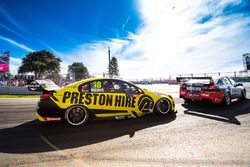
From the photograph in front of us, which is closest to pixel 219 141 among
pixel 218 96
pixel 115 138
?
pixel 115 138

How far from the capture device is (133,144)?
284 cm

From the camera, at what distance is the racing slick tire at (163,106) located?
506 centimetres

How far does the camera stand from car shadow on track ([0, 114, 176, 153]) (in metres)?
2.75

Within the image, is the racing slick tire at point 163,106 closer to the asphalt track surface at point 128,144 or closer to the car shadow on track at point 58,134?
the car shadow on track at point 58,134

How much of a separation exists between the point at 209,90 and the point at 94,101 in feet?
16.2

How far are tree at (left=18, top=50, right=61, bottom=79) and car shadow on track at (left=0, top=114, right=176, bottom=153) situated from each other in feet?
A: 140

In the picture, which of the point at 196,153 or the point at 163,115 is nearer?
the point at 196,153

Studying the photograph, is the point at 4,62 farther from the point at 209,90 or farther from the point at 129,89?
the point at 209,90

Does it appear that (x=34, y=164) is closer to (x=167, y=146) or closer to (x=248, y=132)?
(x=167, y=146)

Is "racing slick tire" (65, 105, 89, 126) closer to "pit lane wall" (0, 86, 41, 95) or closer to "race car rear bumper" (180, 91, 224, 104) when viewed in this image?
"race car rear bumper" (180, 91, 224, 104)

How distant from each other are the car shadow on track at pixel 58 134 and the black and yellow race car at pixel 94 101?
305mm

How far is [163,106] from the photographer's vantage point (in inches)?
204

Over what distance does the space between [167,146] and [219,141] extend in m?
1.12

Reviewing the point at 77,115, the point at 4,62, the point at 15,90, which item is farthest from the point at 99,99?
the point at 4,62
